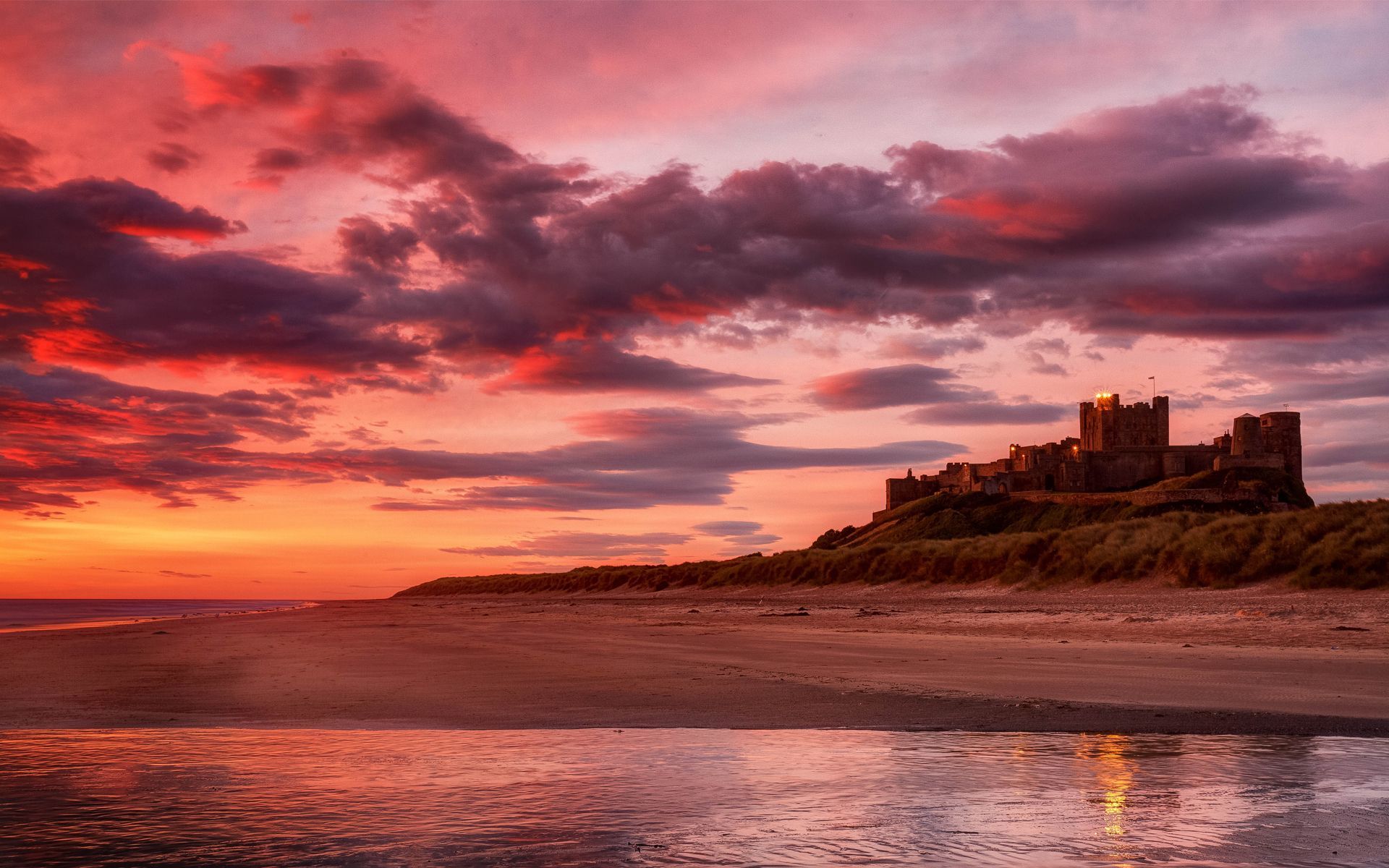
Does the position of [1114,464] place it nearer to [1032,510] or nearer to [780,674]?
[1032,510]

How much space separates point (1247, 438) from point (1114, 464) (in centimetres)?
1565

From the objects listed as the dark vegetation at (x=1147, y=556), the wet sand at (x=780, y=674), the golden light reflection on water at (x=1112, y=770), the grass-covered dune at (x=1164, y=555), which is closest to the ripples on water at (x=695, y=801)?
the golden light reflection on water at (x=1112, y=770)

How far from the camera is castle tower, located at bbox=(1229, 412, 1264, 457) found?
13012cm

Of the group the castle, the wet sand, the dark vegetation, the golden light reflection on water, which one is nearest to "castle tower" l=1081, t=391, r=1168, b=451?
the castle

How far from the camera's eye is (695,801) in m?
5.48

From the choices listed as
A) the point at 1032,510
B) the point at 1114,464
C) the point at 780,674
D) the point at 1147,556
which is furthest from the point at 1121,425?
the point at 780,674

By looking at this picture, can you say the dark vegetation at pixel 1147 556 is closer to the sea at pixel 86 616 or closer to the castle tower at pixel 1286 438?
the sea at pixel 86 616

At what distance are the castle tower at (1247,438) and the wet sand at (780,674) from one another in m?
118

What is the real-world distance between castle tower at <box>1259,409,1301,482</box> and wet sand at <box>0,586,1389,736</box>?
393ft

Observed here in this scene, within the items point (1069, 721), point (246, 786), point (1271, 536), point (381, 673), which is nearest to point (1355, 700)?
point (1069, 721)

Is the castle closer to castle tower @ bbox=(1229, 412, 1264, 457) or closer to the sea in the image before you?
castle tower @ bbox=(1229, 412, 1264, 457)

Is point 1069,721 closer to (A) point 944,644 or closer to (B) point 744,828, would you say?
(B) point 744,828

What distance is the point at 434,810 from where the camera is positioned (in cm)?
527

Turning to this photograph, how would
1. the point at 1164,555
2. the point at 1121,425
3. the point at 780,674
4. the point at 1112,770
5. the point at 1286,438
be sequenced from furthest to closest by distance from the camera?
1. the point at 1121,425
2. the point at 1286,438
3. the point at 1164,555
4. the point at 780,674
5. the point at 1112,770
